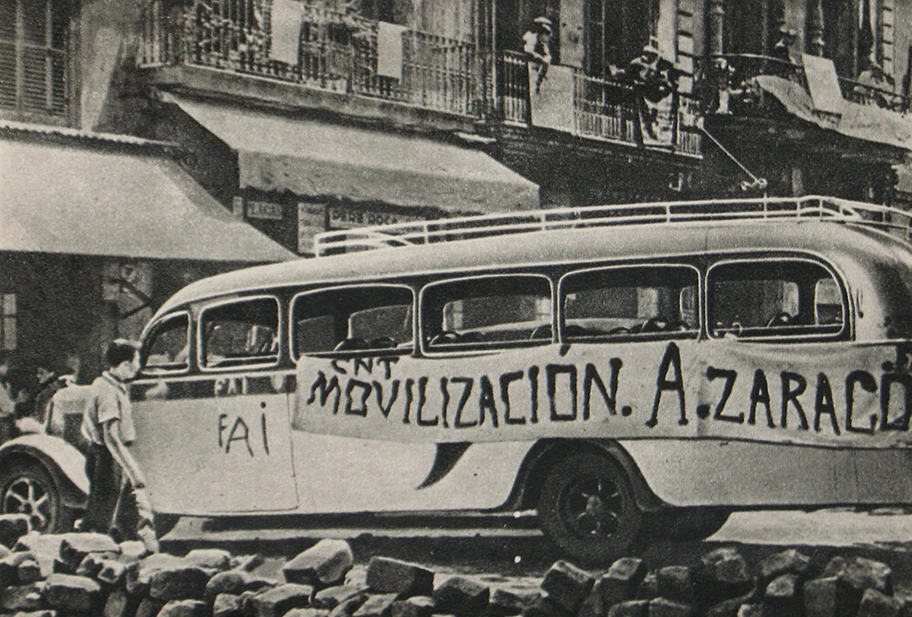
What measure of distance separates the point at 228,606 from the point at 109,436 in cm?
170

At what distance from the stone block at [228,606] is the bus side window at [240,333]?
1445 millimetres

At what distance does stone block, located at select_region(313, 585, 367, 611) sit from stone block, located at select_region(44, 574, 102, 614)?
121 cm

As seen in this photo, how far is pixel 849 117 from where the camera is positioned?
8.18 m

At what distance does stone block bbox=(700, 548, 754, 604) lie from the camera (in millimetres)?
6109

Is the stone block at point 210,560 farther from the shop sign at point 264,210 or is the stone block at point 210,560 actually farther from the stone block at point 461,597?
the shop sign at point 264,210

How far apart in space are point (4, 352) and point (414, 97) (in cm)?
427

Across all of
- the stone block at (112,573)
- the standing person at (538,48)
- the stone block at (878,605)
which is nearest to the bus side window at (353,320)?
the stone block at (112,573)

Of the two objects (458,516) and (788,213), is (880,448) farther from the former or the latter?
(458,516)

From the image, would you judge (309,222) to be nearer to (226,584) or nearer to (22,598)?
(22,598)

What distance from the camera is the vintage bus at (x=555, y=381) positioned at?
658 centimetres

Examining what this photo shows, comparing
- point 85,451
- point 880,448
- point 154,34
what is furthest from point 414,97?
point 880,448

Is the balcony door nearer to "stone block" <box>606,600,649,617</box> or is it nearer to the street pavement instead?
the street pavement

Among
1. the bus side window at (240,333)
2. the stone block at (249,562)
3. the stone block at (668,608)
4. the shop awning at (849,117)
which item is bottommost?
the stone block at (668,608)

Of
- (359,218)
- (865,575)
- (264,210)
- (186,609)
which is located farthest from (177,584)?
(359,218)
